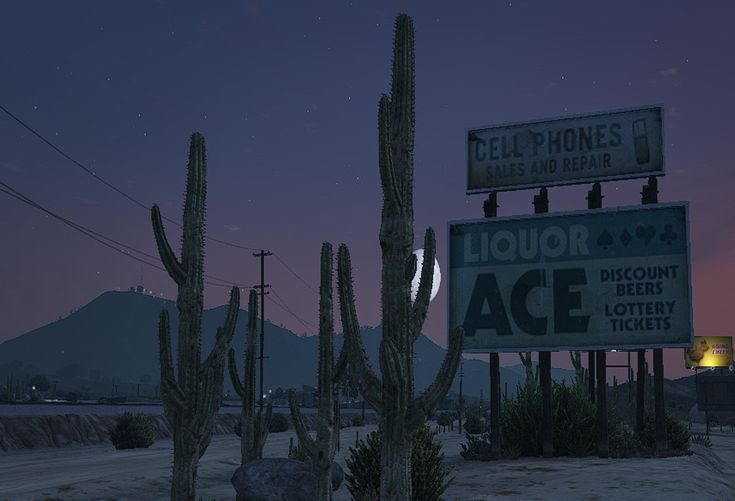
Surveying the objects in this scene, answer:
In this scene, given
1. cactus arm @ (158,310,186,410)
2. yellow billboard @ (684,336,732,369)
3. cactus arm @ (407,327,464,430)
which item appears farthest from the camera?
yellow billboard @ (684,336,732,369)

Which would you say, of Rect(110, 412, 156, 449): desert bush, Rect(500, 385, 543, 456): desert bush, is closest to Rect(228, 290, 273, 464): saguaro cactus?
Rect(500, 385, 543, 456): desert bush

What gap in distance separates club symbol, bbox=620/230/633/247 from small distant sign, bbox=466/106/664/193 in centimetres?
184

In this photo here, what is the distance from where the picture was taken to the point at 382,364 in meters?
10.3

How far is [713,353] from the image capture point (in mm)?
106562

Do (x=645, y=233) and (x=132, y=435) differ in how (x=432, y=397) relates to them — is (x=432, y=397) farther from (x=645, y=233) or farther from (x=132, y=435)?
(x=132, y=435)

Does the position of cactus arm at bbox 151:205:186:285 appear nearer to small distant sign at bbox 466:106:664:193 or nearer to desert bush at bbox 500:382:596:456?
small distant sign at bbox 466:106:664:193

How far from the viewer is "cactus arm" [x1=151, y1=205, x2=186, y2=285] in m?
13.9

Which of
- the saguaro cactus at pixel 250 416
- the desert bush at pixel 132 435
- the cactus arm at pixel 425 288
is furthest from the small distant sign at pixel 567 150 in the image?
the desert bush at pixel 132 435

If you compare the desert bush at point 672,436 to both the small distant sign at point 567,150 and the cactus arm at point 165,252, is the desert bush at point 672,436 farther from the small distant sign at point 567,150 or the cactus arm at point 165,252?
the cactus arm at point 165,252

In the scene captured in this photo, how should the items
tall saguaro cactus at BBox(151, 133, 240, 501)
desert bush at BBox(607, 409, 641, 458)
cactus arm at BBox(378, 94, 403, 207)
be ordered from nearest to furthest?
cactus arm at BBox(378, 94, 403, 207)
tall saguaro cactus at BBox(151, 133, 240, 501)
desert bush at BBox(607, 409, 641, 458)

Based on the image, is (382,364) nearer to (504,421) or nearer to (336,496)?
(336,496)

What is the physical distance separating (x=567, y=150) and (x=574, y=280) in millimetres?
4237

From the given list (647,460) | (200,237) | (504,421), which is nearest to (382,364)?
(200,237)

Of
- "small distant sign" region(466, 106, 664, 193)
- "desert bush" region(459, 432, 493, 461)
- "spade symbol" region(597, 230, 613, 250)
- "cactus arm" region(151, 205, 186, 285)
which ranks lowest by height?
"desert bush" region(459, 432, 493, 461)
